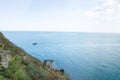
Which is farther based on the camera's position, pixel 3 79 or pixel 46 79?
pixel 46 79

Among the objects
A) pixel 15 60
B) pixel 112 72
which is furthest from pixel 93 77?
pixel 15 60

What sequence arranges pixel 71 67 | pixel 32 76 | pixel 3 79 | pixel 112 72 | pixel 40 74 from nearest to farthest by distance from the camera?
pixel 3 79
pixel 32 76
pixel 40 74
pixel 112 72
pixel 71 67

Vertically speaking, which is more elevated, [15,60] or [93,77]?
[15,60]

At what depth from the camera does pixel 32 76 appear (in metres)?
22.0

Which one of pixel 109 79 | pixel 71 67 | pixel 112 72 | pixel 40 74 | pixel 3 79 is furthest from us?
pixel 71 67

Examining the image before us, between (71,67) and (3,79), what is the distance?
63.3 metres

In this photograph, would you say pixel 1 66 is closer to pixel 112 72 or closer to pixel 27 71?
pixel 27 71

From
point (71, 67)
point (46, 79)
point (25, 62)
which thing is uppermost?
point (25, 62)

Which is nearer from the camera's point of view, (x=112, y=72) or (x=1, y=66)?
(x=1, y=66)

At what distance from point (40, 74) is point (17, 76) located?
6688 millimetres

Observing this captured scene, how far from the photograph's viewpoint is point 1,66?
17688mm

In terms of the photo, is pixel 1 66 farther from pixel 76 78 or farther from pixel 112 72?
pixel 112 72

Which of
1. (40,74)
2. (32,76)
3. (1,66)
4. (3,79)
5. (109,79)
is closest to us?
(3,79)

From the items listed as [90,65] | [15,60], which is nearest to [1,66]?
[15,60]
